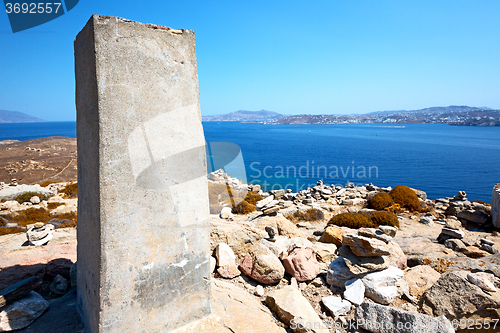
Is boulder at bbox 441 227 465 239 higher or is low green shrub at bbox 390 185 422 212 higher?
boulder at bbox 441 227 465 239

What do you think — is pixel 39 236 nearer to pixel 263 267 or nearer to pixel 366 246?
pixel 263 267

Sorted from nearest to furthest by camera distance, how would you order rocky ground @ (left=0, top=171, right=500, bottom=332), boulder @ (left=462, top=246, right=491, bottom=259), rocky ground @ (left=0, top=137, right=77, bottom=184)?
1. rocky ground @ (left=0, top=171, right=500, bottom=332)
2. boulder @ (left=462, top=246, right=491, bottom=259)
3. rocky ground @ (left=0, top=137, right=77, bottom=184)

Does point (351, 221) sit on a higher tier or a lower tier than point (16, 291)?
lower

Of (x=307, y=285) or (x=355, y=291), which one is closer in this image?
(x=355, y=291)

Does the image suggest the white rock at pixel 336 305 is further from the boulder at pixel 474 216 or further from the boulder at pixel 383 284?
the boulder at pixel 474 216

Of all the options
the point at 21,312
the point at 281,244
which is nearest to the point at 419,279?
the point at 281,244

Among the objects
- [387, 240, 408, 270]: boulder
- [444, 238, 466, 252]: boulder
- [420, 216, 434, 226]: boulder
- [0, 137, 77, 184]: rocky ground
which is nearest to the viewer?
[387, 240, 408, 270]: boulder

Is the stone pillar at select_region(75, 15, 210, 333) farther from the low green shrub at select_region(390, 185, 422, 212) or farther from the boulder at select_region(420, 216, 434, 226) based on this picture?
the low green shrub at select_region(390, 185, 422, 212)

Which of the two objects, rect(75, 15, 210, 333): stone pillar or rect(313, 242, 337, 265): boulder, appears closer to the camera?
rect(75, 15, 210, 333): stone pillar

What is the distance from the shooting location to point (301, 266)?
5078mm

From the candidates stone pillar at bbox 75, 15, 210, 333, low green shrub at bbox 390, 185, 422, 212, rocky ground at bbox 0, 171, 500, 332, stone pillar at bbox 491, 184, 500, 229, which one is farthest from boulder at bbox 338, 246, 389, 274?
low green shrub at bbox 390, 185, 422, 212

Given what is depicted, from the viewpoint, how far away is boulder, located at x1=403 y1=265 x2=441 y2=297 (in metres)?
4.92

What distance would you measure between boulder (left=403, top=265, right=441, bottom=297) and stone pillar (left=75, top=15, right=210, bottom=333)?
4.11 m

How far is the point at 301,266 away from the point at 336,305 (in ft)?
2.99
